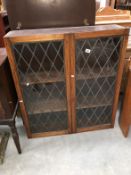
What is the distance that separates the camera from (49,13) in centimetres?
134

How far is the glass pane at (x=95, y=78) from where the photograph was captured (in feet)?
4.02

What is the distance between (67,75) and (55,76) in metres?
0.12

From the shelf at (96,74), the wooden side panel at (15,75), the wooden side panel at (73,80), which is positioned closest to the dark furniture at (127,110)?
the shelf at (96,74)

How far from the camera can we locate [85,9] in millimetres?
1352

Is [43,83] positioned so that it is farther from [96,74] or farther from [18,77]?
[96,74]

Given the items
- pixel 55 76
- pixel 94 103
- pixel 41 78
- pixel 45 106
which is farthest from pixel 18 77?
pixel 94 103

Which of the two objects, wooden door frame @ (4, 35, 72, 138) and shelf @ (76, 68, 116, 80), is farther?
shelf @ (76, 68, 116, 80)

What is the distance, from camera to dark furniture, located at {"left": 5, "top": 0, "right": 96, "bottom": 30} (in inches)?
51.0

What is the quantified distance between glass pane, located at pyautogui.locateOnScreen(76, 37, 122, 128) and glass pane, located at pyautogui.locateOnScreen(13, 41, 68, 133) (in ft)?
0.54

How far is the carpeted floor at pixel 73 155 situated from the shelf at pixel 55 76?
688mm

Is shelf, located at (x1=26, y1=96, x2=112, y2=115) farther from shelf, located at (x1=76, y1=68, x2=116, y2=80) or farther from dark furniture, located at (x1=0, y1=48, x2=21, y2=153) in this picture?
shelf, located at (x1=76, y1=68, x2=116, y2=80)

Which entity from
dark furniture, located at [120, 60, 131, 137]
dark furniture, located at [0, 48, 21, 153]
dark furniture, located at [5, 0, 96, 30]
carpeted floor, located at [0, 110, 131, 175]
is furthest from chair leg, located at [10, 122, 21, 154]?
dark furniture, located at [120, 60, 131, 137]

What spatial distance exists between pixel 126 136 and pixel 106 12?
143cm

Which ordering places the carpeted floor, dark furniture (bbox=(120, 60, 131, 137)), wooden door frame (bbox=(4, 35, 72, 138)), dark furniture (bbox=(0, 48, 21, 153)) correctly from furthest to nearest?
1. dark furniture (bbox=(120, 60, 131, 137))
2. the carpeted floor
3. dark furniture (bbox=(0, 48, 21, 153))
4. wooden door frame (bbox=(4, 35, 72, 138))
